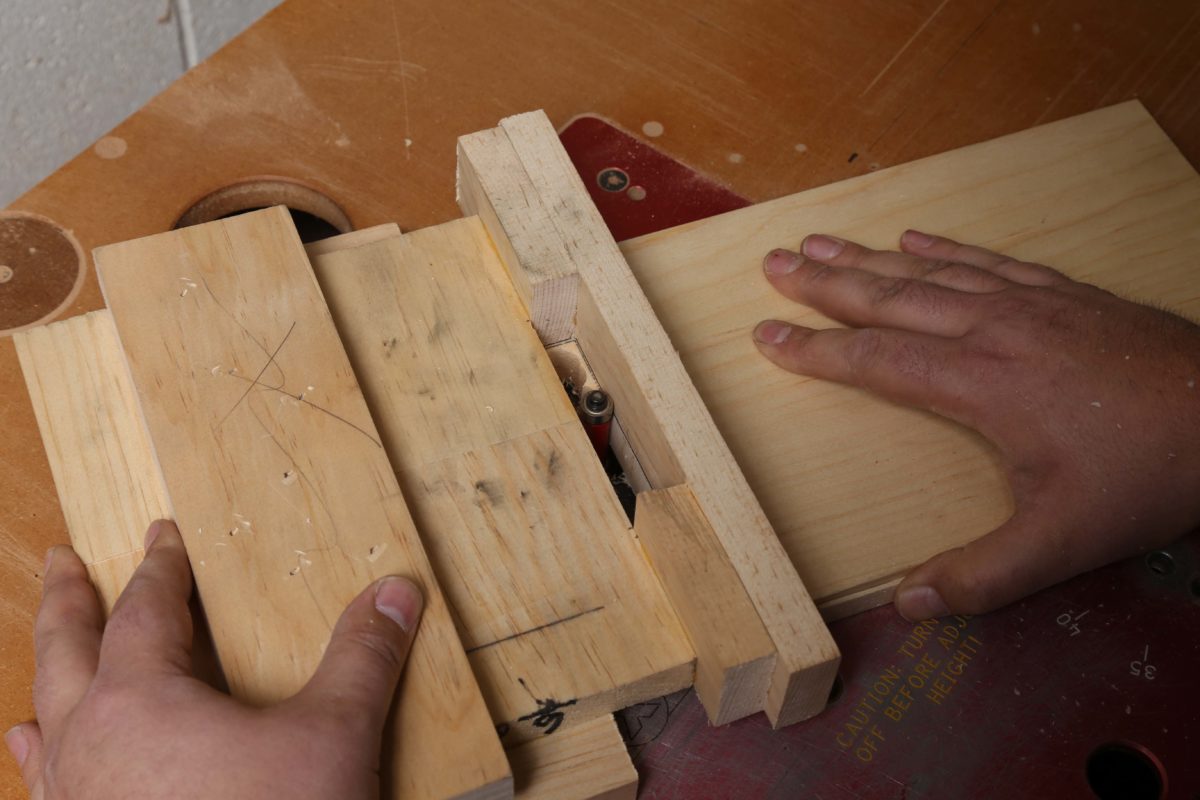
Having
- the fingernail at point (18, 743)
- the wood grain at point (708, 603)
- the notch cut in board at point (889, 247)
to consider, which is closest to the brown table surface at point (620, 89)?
the notch cut in board at point (889, 247)

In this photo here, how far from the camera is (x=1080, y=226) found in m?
1.51

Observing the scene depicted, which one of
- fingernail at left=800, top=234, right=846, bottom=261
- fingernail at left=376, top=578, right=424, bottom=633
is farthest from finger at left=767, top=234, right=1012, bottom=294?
fingernail at left=376, top=578, right=424, bottom=633

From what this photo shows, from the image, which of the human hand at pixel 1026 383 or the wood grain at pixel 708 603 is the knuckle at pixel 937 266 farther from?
the wood grain at pixel 708 603

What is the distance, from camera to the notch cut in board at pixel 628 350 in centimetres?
108

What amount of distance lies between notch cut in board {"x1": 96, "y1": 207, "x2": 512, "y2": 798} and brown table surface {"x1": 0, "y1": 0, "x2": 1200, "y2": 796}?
0.33m

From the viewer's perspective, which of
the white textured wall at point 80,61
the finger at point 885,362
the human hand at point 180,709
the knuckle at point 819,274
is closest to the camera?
the human hand at point 180,709

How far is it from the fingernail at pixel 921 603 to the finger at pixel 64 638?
2.67 ft

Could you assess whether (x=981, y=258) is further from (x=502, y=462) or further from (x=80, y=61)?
(x=80, y=61)

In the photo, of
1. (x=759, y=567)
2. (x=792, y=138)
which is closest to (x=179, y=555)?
(x=759, y=567)

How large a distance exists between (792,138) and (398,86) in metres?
0.61

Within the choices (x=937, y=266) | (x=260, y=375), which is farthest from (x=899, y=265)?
(x=260, y=375)

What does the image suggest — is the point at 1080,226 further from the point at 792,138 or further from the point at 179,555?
the point at 179,555

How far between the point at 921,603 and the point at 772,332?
1.17ft

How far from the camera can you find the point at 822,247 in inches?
55.7
